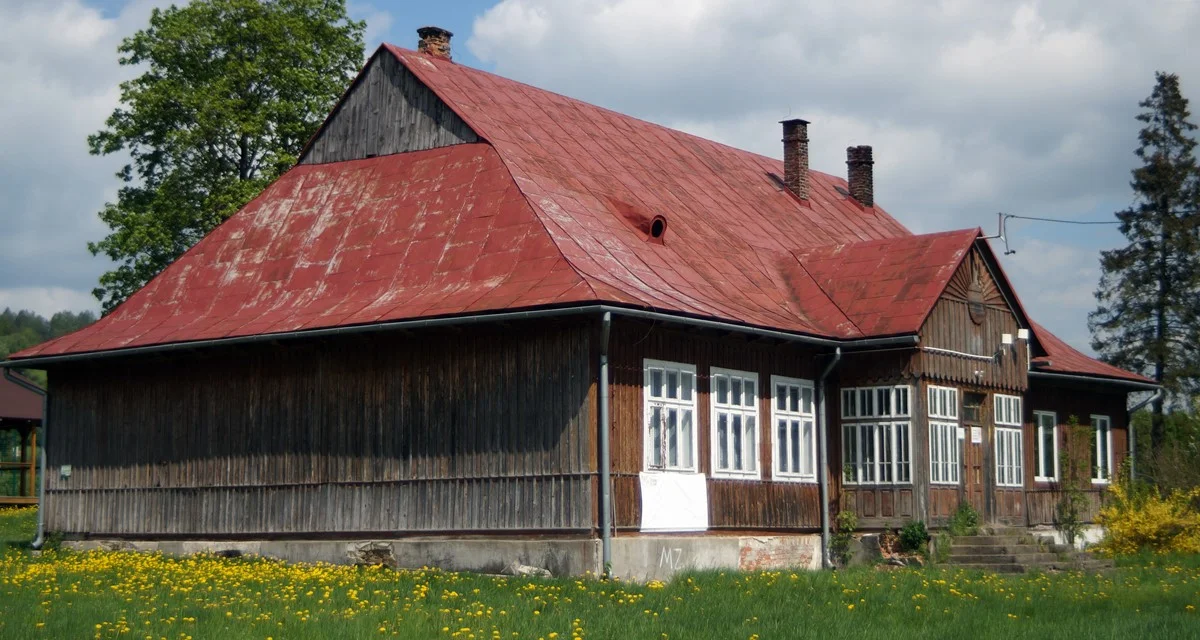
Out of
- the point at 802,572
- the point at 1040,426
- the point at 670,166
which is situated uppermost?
the point at 670,166

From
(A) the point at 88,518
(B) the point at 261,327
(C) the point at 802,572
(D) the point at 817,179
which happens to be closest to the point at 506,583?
(C) the point at 802,572

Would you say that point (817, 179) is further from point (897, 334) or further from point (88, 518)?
point (88, 518)

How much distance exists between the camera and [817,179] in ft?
115

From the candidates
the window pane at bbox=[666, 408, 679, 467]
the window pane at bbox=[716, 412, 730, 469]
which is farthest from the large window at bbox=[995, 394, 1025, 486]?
the window pane at bbox=[666, 408, 679, 467]

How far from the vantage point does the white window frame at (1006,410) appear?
26.3m

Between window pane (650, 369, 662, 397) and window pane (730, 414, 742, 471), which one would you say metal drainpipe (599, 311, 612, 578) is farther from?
window pane (730, 414, 742, 471)

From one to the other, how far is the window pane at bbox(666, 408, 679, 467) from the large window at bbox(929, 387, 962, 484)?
4.99 m

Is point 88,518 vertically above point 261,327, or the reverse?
point 261,327

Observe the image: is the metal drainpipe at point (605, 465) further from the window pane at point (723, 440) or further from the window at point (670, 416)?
the window pane at point (723, 440)

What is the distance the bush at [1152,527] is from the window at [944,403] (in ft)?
12.6

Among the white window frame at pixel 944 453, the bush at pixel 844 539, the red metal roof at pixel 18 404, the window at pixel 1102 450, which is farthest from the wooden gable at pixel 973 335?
the red metal roof at pixel 18 404

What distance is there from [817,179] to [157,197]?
1515 centimetres

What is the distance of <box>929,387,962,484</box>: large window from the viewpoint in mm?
24375

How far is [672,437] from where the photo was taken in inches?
843
